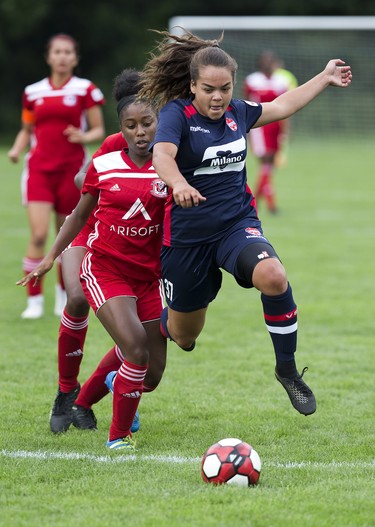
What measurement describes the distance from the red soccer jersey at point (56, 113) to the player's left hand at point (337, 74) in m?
3.97

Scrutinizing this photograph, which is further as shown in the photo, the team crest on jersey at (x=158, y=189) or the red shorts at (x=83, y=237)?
the red shorts at (x=83, y=237)

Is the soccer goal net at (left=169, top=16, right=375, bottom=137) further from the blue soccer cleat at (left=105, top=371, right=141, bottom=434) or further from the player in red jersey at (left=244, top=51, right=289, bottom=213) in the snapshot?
the blue soccer cleat at (left=105, top=371, right=141, bottom=434)

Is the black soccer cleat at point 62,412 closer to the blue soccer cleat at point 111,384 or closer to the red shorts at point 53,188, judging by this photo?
the blue soccer cleat at point 111,384

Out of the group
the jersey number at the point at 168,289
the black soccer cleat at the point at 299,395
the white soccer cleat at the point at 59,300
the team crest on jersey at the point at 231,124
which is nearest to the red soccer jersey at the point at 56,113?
the white soccer cleat at the point at 59,300

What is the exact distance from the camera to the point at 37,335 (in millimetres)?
8594

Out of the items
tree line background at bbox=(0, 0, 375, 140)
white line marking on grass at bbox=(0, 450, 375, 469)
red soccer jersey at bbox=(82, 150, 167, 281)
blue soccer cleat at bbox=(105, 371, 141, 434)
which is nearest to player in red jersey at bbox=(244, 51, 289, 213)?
blue soccer cleat at bbox=(105, 371, 141, 434)

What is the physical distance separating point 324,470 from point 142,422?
1.46 m

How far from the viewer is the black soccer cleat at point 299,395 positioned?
16.8 feet

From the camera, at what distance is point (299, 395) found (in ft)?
16.9

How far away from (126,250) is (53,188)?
12.9 feet

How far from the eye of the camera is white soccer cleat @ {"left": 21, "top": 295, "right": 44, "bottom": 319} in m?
9.38

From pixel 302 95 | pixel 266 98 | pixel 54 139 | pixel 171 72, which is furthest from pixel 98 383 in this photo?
pixel 266 98

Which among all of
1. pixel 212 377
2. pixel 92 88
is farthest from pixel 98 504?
pixel 92 88

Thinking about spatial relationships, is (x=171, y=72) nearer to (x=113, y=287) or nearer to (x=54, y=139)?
(x=113, y=287)
